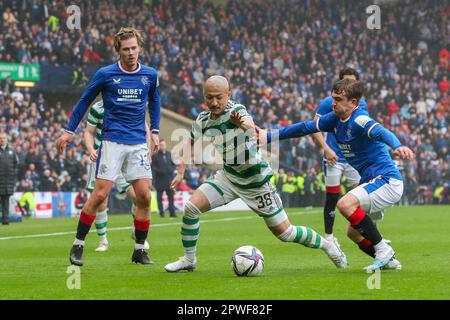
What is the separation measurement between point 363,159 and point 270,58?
31231 mm

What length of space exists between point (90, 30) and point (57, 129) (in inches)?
239

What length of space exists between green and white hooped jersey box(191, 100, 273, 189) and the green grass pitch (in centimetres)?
94

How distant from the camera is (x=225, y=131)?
9.85 m

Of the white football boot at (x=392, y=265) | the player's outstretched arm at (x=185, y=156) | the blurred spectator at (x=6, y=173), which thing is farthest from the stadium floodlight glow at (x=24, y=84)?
the white football boot at (x=392, y=265)

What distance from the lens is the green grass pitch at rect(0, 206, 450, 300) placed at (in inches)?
317

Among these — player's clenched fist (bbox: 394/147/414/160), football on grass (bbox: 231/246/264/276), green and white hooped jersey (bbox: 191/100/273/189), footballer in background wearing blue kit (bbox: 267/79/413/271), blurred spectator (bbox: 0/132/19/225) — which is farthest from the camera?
blurred spectator (bbox: 0/132/19/225)

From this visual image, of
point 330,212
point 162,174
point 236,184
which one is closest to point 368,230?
point 236,184

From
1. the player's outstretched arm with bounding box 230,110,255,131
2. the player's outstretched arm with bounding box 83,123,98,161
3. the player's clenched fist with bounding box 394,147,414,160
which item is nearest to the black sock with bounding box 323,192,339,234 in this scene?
the player's outstretched arm with bounding box 83,123,98,161

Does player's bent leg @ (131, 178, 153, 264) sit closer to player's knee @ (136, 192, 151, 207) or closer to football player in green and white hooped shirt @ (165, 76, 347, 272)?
player's knee @ (136, 192, 151, 207)

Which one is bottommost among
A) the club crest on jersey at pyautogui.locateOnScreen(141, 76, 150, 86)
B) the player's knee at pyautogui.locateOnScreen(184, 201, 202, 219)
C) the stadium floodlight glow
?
the player's knee at pyautogui.locateOnScreen(184, 201, 202, 219)

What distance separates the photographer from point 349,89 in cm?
998

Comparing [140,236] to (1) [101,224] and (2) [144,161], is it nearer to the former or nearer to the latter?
(2) [144,161]
